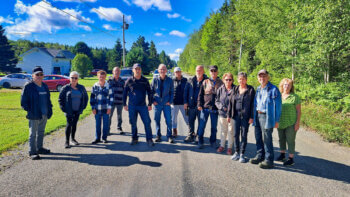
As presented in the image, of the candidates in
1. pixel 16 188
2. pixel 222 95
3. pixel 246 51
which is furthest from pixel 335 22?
pixel 246 51

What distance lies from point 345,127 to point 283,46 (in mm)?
5921

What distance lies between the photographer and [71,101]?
4988 millimetres

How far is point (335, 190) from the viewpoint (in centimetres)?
320

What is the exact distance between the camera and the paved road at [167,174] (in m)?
3.12

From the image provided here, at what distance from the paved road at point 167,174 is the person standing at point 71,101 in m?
0.62

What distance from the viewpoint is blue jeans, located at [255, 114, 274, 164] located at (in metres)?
4.01

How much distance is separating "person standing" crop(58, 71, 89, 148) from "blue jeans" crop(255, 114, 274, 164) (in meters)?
4.57

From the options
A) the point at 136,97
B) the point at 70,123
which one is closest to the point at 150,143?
the point at 136,97

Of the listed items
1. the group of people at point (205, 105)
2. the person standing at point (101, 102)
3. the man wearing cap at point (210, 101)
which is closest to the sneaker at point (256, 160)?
the group of people at point (205, 105)

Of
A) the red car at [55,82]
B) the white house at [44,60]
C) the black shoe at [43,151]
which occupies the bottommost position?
the black shoe at [43,151]

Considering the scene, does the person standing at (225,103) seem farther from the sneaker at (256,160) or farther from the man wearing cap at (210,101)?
the sneaker at (256,160)

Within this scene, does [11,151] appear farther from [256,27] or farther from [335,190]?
[256,27]

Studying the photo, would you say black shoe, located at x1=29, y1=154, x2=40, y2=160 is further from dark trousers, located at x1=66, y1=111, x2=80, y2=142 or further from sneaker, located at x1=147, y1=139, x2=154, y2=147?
sneaker, located at x1=147, y1=139, x2=154, y2=147

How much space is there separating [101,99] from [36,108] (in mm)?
1536
